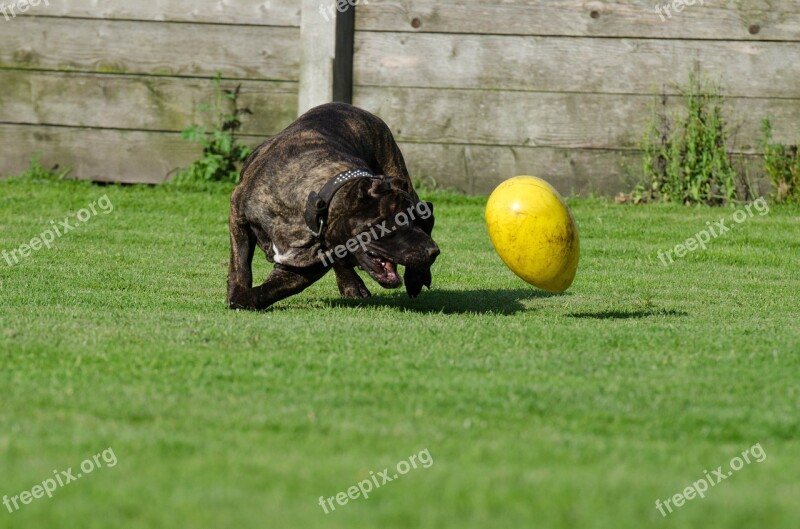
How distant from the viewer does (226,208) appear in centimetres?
1175

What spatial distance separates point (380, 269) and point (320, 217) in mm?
444

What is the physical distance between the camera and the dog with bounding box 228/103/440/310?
654 cm

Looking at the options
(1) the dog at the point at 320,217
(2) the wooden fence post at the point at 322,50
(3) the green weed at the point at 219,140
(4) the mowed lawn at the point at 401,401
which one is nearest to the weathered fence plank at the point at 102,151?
(3) the green weed at the point at 219,140

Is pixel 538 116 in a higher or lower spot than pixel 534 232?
lower

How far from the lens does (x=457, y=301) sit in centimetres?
773

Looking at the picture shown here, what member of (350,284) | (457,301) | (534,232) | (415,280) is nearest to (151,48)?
(350,284)

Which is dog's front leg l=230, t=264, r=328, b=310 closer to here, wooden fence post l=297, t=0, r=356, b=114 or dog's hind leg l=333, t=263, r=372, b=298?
dog's hind leg l=333, t=263, r=372, b=298

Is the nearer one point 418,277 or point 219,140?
point 418,277

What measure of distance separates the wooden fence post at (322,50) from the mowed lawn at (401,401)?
12.1 feet

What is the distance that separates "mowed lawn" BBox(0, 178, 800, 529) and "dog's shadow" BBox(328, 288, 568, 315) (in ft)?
0.15

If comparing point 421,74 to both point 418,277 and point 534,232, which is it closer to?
→ point 418,277

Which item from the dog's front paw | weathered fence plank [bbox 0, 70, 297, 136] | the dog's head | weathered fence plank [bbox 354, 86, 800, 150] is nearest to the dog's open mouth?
the dog's head

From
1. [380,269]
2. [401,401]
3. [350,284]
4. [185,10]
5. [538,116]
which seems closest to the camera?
[401,401]

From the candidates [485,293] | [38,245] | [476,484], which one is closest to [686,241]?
[485,293]
